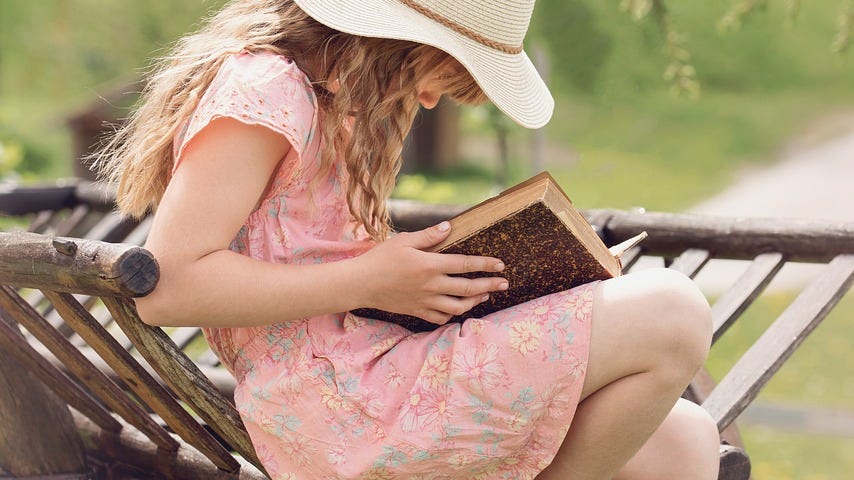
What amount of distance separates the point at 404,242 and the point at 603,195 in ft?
24.5

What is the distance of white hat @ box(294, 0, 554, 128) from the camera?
4.73ft

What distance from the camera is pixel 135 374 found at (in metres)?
1.71

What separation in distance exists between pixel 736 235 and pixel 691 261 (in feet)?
0.40

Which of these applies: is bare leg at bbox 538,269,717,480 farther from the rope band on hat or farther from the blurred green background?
the blurred green background

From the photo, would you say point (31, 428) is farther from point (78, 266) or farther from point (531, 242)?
point (531, 242)

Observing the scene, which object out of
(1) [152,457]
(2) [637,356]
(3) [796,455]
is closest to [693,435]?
(2) [637,356]

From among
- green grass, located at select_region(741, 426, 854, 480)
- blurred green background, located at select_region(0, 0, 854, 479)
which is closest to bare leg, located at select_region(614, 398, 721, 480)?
green grass, located at select_region(741, 426, 854, 480)

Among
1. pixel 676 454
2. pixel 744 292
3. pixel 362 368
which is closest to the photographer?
pixel 362 368

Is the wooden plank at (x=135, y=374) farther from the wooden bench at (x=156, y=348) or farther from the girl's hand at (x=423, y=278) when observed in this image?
the girl's hand at (x=423, y=278)

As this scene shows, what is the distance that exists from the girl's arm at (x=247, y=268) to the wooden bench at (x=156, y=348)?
0.06 meters

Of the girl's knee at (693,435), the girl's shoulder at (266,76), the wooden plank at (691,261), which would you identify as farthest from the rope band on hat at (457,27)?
the wooden plank at (691,261)

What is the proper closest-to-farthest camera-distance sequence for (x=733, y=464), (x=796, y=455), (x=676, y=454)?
(x=676, y=454), (x=733, y=464), (x=796, y=455)

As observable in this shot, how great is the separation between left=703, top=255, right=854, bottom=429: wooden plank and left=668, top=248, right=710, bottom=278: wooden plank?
0.88ft

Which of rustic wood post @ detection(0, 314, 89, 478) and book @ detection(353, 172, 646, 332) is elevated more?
book @ detection(353, 172, 646, 332)
